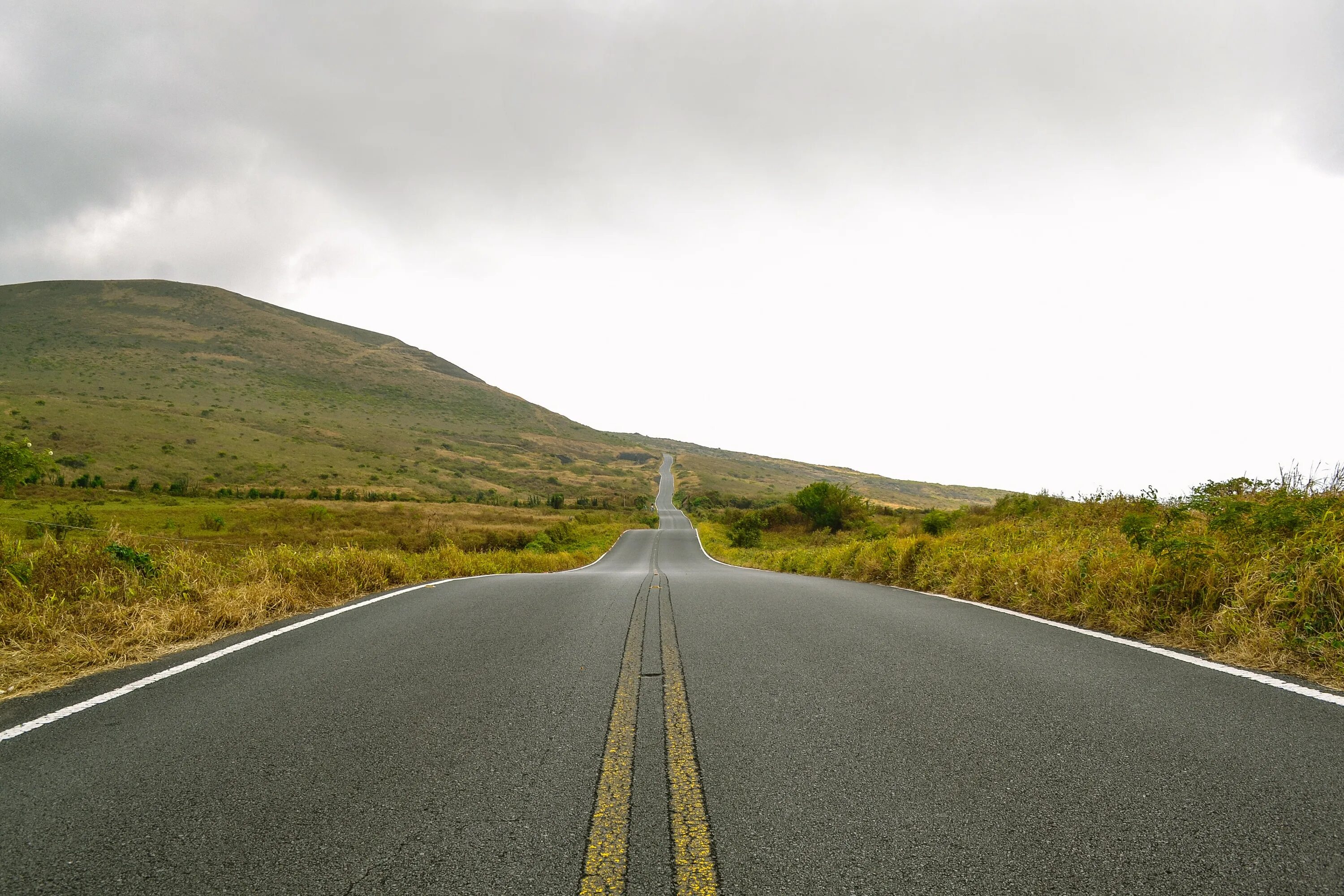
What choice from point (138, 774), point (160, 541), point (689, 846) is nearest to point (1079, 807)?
point (689, 846)

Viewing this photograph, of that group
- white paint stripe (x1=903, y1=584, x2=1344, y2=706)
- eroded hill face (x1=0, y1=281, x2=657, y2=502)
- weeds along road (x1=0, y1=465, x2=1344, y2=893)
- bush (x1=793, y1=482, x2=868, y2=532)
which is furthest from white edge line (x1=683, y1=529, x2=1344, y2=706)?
eroded hill face (x1=0, y1=281, x2=657, y2=502)

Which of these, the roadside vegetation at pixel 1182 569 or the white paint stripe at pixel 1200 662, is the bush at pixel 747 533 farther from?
the white paint stripe at pixel 1200 662

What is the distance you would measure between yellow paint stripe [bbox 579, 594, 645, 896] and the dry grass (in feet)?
13.0

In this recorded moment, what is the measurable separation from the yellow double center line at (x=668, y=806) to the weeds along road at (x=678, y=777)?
0.05 ft

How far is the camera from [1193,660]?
4.71 metres

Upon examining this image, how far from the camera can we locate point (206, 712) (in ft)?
12.0

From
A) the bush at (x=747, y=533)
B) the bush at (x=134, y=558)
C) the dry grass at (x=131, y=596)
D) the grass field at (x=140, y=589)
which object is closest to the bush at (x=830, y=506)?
the bush at (x=747, y=533)

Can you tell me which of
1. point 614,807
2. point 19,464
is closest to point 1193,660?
point 614,807

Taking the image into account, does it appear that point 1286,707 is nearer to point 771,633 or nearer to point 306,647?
point 771,633

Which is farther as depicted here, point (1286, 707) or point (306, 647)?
point (306, 647)

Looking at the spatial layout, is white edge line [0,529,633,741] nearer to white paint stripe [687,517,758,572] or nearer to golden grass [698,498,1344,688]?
golden grass [698,498,1344,688]

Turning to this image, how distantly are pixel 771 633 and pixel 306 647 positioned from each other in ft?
13.4

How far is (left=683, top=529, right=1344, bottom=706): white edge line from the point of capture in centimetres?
378

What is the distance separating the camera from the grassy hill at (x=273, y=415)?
6650 cm
